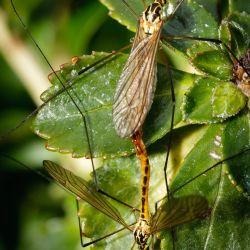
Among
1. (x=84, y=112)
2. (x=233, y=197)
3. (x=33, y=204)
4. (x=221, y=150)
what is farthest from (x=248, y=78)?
(x=33, y=204)

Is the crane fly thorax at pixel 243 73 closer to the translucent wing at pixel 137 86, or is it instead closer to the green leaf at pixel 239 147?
the green leaf at pixel 239 147

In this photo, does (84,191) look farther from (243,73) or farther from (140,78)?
(243,73)

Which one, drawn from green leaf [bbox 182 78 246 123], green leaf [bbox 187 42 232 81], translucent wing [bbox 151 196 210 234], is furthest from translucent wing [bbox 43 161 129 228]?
green leaf [bbox 187 42 232 81]

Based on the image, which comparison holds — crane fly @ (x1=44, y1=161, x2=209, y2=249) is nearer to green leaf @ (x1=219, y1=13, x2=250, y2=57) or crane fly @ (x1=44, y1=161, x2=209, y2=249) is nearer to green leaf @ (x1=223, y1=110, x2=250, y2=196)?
green leaf @ (x1=223, y1=110, x2=250, y2=196)

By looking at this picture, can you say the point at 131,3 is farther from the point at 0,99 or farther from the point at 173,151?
the point at 0,99

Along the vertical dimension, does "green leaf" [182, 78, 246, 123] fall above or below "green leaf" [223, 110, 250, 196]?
above

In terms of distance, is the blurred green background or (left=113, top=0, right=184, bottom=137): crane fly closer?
(left=113, top=0, right=184, bottom=137): crane fly

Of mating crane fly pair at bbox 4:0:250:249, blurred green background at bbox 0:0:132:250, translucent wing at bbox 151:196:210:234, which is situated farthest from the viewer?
blurred green background at bbox 0:0:132:250
